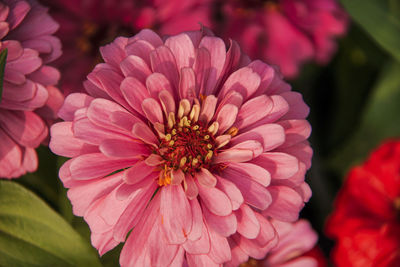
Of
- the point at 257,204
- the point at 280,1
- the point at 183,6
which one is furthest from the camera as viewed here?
the point at 280,1

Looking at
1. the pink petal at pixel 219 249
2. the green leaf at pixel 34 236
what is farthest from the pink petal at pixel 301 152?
the green leaf at pixel 34 236

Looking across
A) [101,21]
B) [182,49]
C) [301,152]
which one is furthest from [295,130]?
[101,21]

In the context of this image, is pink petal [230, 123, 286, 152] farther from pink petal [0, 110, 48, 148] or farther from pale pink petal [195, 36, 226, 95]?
pink petal [0, 110, 48, 148]

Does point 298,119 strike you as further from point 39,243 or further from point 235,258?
point 39,243

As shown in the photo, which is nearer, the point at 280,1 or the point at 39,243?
the point at 39,243

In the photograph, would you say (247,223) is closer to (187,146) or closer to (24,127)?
(187,146)

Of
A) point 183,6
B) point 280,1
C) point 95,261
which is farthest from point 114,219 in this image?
point 280,1
